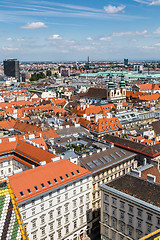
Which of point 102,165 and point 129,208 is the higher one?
point 102,165

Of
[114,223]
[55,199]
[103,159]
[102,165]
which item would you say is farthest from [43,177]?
[103,159]

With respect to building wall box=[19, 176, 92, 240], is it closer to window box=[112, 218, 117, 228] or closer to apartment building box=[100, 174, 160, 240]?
apartment building box=[100, 174, 160, 240]

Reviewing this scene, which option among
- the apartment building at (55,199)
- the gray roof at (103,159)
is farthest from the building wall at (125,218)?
the gray roof at (103,159)

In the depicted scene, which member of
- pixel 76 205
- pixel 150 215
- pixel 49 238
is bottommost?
pixel 49 238

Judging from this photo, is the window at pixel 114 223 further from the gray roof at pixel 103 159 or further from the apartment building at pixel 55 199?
the gray roof at pixel 103 159

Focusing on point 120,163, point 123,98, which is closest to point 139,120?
point 120,163

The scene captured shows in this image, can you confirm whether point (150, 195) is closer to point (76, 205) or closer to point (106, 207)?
point (106, 207)

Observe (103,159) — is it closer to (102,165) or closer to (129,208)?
(102,165)

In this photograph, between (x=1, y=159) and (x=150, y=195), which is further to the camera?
(x=1, y=159)

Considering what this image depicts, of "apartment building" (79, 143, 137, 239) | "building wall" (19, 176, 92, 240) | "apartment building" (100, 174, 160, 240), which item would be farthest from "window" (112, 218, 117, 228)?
"apartment building" (79, 143, 137, 239)
